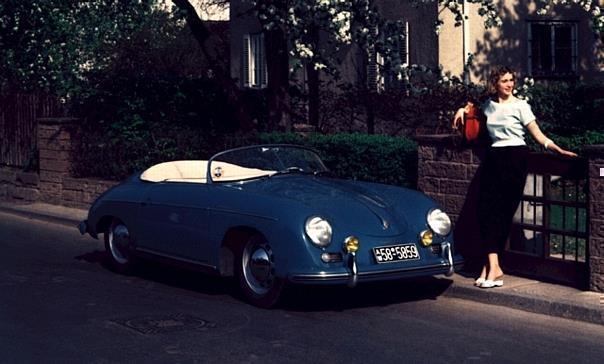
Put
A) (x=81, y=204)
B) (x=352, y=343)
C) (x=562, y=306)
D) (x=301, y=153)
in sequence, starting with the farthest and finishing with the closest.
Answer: (x=81, y=204) < (x=301, y=153) < (x=562, y=306) < (x=352, y=343)

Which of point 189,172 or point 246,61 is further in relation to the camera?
point 246,61

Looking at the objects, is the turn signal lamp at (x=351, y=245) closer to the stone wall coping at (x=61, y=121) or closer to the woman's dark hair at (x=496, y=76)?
the woman's dark hair at (x=496, y=76)

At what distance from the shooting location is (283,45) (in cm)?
1611

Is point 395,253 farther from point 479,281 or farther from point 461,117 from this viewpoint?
point 461,117

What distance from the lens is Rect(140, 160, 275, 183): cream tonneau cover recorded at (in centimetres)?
995

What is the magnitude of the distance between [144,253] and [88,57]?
1689 cm

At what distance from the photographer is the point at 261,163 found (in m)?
10.1

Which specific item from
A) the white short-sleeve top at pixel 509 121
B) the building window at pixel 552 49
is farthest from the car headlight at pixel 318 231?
the building window at pixel 552 49

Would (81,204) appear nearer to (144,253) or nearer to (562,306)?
(144,253)

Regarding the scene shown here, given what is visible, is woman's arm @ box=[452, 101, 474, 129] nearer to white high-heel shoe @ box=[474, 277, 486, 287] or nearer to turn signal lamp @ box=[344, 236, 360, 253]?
white high-heel shoe @ box=[474, 277, 486, 287]

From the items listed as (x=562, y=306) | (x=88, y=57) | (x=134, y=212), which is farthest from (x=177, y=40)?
(x=562, y=306)

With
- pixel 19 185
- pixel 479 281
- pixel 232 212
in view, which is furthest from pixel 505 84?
pixel 19 185

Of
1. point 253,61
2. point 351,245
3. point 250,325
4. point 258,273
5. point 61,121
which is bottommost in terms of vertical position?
point 250,325

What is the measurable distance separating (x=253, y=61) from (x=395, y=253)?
1768 cm
